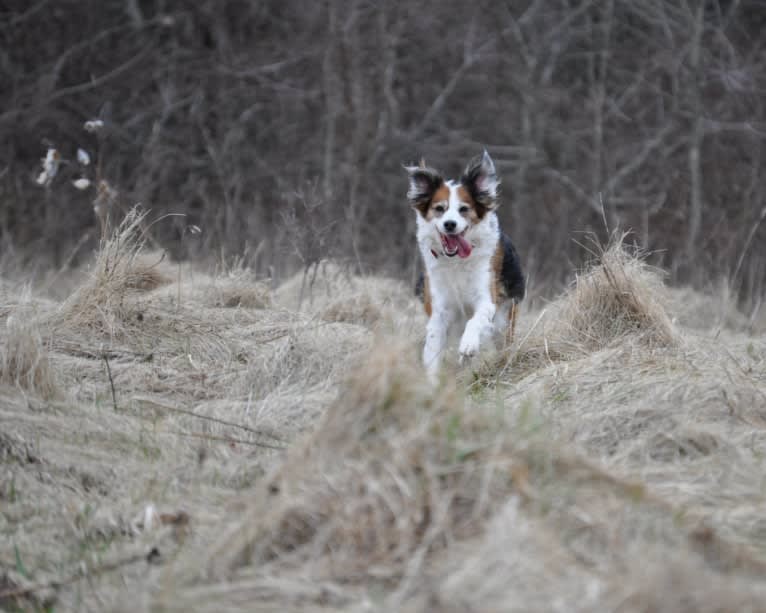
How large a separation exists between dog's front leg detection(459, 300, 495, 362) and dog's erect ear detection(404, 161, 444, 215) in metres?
0.84

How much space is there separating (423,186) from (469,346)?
4.33 feet

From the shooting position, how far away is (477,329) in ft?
20.0

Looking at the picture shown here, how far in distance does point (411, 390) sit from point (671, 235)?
11940 mm

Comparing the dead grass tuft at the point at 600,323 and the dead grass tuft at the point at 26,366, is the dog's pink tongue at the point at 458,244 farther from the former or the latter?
the dead grass tuft at the point at 26,366

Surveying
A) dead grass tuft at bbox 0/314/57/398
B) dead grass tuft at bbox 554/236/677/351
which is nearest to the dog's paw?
dead grass tuft at bbox 554/236/677/351

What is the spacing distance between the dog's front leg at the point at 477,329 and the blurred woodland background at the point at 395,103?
7.42 metres

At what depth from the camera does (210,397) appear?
482 centimetres

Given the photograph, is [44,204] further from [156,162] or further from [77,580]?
[77,580]

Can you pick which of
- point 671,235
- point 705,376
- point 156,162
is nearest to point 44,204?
point 156,162

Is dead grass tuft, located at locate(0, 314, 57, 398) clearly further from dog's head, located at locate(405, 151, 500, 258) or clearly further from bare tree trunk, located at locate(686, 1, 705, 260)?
bare tree trunk, located at locate(686, 1, 705, 260)

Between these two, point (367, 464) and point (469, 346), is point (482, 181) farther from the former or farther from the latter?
point (367, 464)

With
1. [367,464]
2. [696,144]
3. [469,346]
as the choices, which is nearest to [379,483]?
[367,464]

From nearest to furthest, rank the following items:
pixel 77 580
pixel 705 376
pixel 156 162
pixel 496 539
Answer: pixel 496 539 → pixel 77 580 → pixel 705 376 → pixel 156 162

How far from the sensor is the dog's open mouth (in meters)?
6.46
